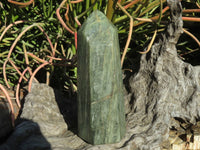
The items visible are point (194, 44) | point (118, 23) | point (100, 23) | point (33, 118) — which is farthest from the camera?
point (194, 44)

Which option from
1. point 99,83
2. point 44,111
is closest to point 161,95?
point 99,83

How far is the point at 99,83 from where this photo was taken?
59 cm

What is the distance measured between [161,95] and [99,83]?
18 cm

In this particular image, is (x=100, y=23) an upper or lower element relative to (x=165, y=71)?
upper

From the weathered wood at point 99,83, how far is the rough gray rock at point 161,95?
0.11 ft

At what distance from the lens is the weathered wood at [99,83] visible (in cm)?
57

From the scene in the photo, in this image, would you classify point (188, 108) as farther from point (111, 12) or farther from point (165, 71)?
point (111, 12)

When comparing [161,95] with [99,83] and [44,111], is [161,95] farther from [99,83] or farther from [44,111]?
[44,111]

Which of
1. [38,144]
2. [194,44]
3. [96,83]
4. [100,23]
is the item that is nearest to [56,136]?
[38,144]

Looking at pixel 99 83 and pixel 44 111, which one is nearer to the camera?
pixel 99 83

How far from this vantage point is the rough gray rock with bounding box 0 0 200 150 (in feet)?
2.08

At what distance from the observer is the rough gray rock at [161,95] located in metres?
0.63

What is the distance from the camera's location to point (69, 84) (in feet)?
2.99

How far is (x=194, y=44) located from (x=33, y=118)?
59 cm
